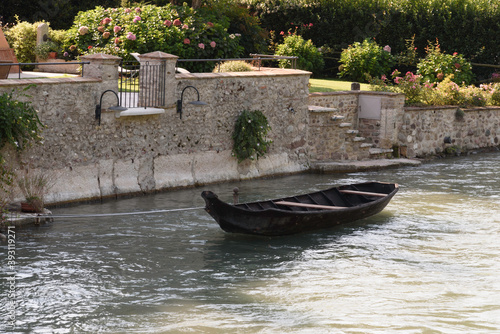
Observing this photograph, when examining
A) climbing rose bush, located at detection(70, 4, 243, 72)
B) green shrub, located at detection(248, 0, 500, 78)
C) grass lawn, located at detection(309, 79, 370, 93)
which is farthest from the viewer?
green shrub, located at detection(248, 0, 500, 78)

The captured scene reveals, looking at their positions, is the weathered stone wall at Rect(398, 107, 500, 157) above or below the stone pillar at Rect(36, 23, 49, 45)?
below

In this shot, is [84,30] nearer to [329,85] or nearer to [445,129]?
[329,85]

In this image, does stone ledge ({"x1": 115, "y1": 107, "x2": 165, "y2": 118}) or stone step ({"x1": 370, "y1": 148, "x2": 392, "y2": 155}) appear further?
stone step ({"x1": 370, "y1": 148, "x2": 392, "y2": 155})

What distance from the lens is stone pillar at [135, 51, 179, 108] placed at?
15414 millimetres

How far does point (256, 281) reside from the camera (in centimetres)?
1029

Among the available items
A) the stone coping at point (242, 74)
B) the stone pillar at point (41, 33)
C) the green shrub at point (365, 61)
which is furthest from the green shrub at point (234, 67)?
the green shrub at point (365, 61)

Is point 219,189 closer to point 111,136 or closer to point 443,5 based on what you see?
point 111,136

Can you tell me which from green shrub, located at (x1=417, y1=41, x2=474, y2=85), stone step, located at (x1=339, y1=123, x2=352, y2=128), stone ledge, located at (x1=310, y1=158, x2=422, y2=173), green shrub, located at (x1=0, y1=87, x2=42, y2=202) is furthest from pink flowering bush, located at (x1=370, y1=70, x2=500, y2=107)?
green shrub, located at (x1=0, y1=87, x2=42, y2=202)

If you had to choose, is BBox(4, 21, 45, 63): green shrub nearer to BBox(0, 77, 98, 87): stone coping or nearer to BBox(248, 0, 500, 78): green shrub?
BBox(0, 77, 98, 87): stone coping

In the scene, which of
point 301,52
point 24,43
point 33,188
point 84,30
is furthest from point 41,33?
point 33,188

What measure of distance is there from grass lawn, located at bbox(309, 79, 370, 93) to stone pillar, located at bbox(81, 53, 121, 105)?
8279 mm

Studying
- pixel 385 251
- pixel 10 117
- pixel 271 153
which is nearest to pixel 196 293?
pixel 385 251

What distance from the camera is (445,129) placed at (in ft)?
72.8

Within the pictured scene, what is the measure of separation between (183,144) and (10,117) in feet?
14.5
